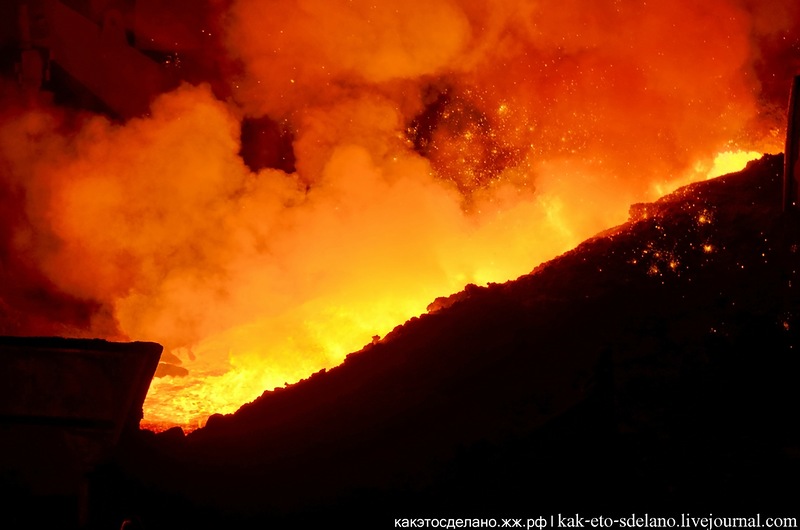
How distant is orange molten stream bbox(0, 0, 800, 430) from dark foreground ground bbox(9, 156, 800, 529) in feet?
7.73

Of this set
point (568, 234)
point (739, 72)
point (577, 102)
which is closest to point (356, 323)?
point (568, 234)

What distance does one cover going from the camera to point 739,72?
1002 cm

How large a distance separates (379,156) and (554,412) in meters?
6.75

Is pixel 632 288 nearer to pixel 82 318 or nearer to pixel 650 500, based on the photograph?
pixel 650 500

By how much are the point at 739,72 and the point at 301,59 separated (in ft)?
21.2

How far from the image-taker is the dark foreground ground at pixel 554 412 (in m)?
4.20

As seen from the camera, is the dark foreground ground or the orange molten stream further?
the orange molten stream

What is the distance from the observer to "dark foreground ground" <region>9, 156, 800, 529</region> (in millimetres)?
4203

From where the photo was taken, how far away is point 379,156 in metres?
10.9

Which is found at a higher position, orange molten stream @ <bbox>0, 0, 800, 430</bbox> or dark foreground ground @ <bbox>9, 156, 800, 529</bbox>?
orange molten stream @ <bbox>0, 0, 800, 430</bbox>

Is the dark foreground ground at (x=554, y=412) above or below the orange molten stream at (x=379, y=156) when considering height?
below

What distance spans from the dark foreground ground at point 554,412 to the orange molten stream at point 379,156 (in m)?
2.36

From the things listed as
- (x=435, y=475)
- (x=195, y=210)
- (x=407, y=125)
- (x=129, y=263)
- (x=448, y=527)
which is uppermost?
(x=407, y=125)

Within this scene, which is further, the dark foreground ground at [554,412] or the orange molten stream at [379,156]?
the orange molten stream at [379,156]
